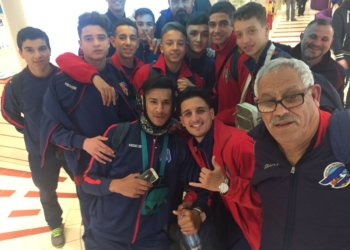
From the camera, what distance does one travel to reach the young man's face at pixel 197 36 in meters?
2.45

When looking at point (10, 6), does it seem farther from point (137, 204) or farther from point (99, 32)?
point (137, 204)

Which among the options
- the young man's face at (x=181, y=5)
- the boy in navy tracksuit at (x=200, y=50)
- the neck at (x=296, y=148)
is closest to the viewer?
the neck at (x=296, y=148)

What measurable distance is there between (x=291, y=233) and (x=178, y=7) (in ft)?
8.06

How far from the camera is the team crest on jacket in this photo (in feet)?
3.58

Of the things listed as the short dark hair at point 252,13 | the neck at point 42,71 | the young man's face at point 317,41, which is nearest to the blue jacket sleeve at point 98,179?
the neck at point 42,71

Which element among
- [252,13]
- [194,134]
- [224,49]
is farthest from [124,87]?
[252,13]

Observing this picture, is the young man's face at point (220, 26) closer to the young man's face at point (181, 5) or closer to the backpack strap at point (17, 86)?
the young man's face at point (181, 5)

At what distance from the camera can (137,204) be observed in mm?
1721

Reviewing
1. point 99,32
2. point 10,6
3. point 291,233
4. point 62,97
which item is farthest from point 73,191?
point 291,233

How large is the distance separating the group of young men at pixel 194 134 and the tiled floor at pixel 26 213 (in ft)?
1.56

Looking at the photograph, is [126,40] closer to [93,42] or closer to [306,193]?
[93,42]

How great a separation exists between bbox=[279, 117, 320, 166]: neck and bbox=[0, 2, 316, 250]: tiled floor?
230cm

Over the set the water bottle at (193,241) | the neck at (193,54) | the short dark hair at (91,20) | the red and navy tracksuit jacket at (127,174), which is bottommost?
the water bottle at (193,241)

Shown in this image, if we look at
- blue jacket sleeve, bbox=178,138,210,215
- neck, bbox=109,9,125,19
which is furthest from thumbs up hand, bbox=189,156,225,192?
neck, bbox=109,9,125,19
